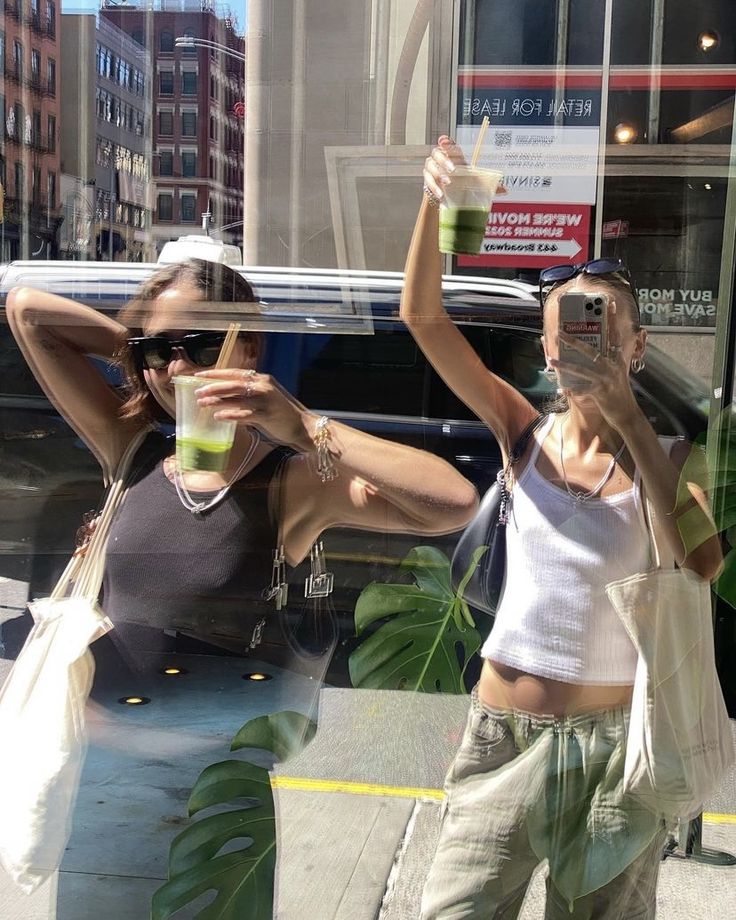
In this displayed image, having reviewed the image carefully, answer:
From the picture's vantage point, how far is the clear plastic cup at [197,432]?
6.29ft

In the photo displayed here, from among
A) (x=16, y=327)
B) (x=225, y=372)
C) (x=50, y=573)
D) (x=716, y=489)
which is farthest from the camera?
(x=50, y=573)

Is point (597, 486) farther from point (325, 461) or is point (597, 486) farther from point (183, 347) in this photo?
point (183, 347)

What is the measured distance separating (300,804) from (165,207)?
1.43m

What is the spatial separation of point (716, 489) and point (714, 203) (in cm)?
56

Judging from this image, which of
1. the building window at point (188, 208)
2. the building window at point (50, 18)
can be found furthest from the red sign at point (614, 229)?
the building window at point (50, 18)

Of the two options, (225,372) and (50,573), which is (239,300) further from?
(50,573)

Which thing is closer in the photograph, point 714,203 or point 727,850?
point 714,203

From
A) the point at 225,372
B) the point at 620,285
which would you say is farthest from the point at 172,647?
the point at 620,285

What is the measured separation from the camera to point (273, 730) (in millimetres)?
2229

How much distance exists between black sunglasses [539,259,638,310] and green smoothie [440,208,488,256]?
156 millimetres

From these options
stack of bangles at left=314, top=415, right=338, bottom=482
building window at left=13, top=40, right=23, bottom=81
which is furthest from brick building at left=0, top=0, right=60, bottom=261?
stack of bangles at left=314, top=415, right=338, bottom=482

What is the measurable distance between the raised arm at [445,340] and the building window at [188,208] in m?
0.50

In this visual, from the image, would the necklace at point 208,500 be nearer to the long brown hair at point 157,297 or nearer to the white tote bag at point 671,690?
the long brown hair at point 157,297

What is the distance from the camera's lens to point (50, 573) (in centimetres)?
230
